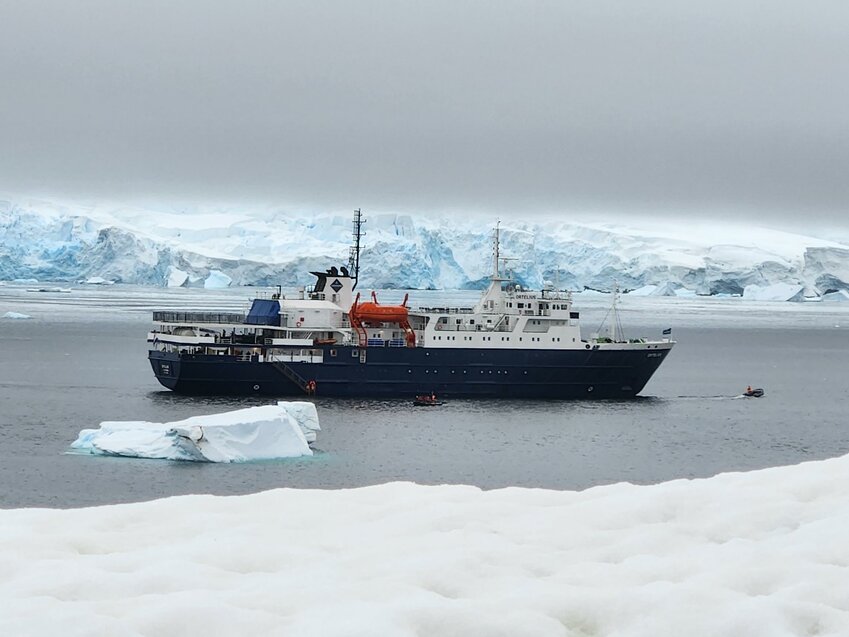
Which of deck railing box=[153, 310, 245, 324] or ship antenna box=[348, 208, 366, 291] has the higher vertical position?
ship antenna box=[348, 208, 366, 291]

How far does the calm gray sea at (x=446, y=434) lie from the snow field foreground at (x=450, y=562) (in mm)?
18200

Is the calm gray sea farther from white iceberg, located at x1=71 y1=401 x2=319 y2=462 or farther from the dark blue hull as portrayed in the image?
the dark blue hull

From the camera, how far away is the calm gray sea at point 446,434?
3209 cm

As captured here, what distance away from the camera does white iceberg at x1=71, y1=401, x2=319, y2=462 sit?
33.6m

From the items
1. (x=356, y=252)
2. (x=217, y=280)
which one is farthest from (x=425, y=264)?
(x=356, y=252)

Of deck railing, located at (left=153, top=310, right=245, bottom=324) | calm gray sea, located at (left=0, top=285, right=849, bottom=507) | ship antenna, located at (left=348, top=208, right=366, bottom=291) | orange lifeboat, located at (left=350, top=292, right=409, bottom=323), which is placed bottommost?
calm gray sea, located at (left=0, top=285, right=849, bottom=507)

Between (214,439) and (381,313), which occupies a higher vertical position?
(381,313)

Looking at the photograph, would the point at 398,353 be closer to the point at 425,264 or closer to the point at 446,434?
the point at 446,434

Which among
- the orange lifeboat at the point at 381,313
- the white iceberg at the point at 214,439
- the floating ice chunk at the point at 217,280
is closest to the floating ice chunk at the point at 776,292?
the floating ice chunk at the point at 217,280

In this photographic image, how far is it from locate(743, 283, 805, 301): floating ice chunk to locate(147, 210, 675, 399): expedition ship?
457 feet

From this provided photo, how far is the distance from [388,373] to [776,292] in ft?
475

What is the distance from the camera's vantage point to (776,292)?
7279 inches

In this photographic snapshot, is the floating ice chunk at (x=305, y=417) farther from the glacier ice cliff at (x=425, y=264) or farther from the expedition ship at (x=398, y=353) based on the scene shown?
the glacier ice cliff at (x=425, y=264)

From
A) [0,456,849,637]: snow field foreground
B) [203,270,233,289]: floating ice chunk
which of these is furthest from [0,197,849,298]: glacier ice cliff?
[0,456,849,637]: snow field foreground
